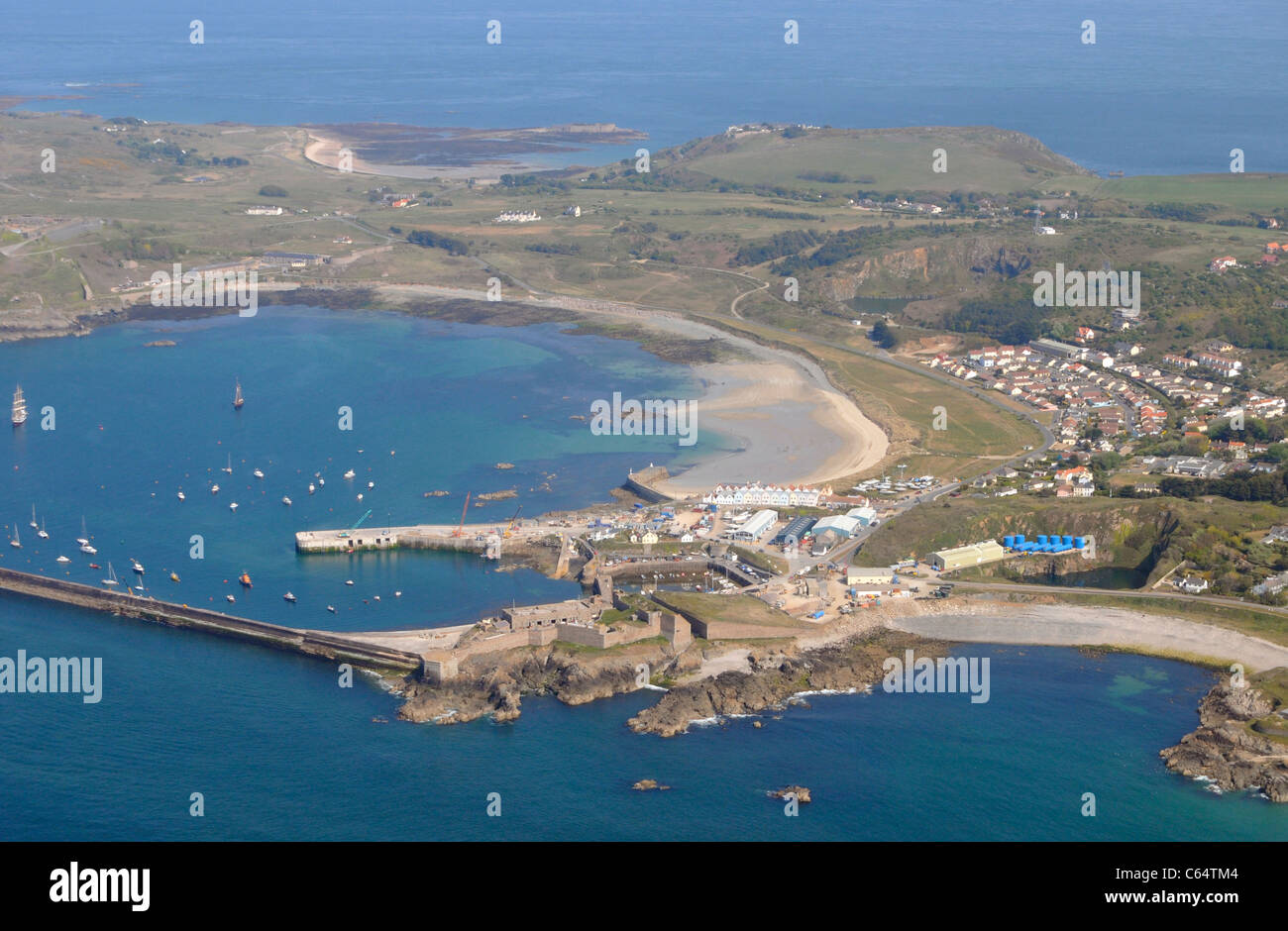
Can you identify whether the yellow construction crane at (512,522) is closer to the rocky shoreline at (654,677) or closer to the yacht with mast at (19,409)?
the rocky shoreline at (654,677)

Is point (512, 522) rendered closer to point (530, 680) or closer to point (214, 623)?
point (214, 623)

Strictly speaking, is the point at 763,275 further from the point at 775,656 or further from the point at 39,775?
the point at 39,775

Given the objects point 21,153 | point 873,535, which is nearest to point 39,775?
point 873,535

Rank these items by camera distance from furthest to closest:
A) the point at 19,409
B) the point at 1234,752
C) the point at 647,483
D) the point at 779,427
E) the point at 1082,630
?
the point at 19,409, the point at 779,427, the point at 647,483, the point at 1082,630, the point at 1234,752

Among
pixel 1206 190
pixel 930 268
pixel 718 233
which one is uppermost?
pixel 1206 190

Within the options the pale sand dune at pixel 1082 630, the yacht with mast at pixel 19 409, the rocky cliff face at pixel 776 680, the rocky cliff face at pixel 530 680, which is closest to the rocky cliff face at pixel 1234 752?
the pale sand dune at pixel 1082 630

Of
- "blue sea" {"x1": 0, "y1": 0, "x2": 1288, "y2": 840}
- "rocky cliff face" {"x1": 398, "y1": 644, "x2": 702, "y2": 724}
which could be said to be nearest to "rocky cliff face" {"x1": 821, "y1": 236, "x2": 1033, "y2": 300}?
"blue sea" {"x1": 0, "y1": 0, "x2": 1288, "y2": 840}

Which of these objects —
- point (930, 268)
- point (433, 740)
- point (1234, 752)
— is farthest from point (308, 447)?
point (930, 268)
